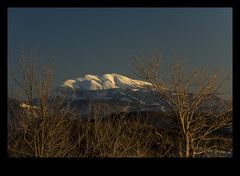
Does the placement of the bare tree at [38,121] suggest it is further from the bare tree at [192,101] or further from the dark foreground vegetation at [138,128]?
the bare tree at [192,101]

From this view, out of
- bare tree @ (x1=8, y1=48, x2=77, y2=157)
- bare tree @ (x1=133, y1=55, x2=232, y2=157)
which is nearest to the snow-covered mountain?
bare tree @ (x1=8, y1=48, x2=77, y2=157)

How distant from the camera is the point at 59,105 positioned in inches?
286

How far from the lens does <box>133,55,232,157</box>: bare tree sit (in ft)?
27.9

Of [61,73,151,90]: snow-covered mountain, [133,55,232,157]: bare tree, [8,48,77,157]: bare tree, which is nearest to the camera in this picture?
[61,73,151,90]: snow-covered mountain

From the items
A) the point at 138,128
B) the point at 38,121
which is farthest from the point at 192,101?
the point at 38,121

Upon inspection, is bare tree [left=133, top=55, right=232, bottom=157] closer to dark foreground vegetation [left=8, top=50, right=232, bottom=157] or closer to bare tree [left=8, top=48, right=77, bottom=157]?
dark foreground vegetation [left=8, top=50, right=232, bottom=157]

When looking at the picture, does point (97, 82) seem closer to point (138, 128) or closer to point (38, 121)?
point (38, 121)

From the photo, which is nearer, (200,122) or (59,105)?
(59,105)

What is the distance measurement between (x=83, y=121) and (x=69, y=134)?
1.34 feet

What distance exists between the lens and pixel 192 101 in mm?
8938

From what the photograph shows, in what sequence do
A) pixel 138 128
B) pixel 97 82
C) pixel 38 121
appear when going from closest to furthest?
pixel 97 82 → pixel 38 121 → pixel 138 128
